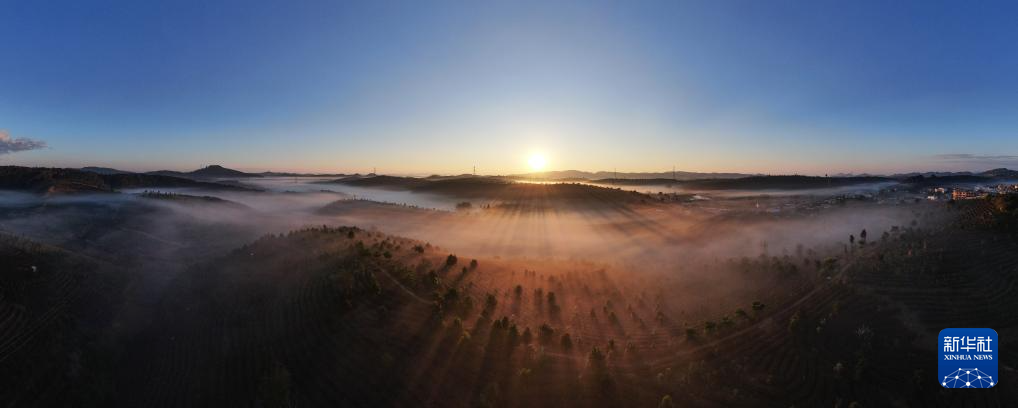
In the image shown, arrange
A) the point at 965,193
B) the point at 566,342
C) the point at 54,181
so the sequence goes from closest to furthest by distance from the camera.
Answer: the point at 566,342 → the point at 965,193 → the point at 54,181

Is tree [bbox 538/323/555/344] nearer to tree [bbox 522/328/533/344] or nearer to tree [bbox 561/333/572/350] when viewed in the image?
tree [bbox 522/328/533/344]

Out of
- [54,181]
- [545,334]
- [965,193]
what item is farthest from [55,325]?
[54,181]

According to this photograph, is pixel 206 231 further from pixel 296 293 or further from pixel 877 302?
pixel 877 302

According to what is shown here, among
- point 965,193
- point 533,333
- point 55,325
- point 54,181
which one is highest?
point 54,181

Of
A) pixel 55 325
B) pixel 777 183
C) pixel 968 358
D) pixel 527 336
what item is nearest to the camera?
pixel 968 358

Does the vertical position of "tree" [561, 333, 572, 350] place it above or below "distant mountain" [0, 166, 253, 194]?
below

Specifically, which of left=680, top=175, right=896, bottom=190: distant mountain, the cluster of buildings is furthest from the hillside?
left=680, top=175, right=896, bottom=190: distant mountain

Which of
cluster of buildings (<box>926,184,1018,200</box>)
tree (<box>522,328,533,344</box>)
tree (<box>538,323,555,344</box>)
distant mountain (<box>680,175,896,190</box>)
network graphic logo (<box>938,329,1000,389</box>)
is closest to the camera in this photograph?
network graphic logo (<box>938,329,1000,389</box>)

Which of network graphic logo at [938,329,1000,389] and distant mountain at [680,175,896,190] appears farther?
distant mountain at [680,175,896,190]

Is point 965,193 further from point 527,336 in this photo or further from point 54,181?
point 54,181
